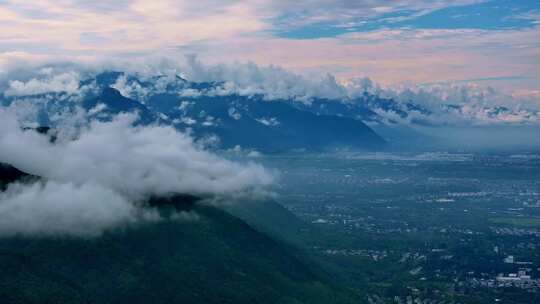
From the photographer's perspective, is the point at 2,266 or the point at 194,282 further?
the point at 194,282

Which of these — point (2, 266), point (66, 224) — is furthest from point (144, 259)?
point (2, 266)

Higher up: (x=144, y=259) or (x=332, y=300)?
(x=144, y=259)

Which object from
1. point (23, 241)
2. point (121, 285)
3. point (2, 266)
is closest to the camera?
point (2, 266)

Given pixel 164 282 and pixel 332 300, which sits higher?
pixel 164 282

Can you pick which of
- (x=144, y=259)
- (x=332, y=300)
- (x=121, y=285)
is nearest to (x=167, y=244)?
(x=144, y=259)

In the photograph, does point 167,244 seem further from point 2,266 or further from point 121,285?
point 2,266

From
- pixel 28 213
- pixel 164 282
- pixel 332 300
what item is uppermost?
pixel 28 213

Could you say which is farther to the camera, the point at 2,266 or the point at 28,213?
the point at 28,213

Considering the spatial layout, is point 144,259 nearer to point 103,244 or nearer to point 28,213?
point 103,244

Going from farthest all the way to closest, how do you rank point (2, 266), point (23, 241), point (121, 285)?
1. point (23, 241)
2. point (121, 285)
3. point (2, 266)
